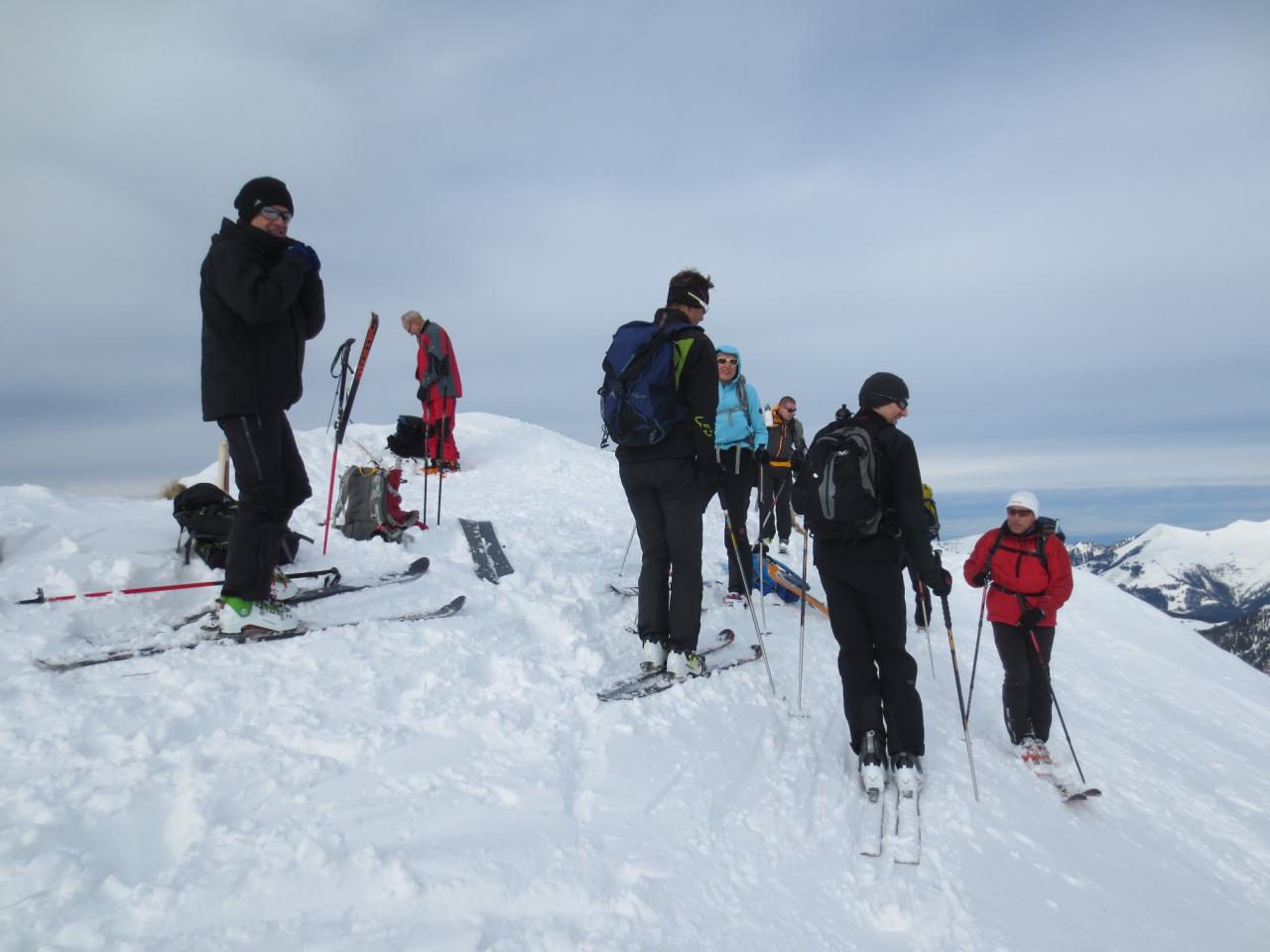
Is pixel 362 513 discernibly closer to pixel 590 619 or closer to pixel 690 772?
pixel 590 619

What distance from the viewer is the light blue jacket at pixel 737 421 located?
7188mm

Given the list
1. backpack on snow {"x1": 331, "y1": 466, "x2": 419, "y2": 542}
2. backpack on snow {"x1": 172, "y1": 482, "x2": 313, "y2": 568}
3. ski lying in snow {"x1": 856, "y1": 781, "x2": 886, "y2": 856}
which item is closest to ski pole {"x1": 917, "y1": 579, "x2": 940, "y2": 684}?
ski lying in snow {"x1": 856, "y1": 781, "x2": 886, "y2": 856}

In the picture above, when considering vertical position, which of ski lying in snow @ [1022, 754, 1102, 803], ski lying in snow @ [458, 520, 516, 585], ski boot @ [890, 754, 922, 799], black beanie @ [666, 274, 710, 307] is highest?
black beanie @ [666, 274, 710, 307]

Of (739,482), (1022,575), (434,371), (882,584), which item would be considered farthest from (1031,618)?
(434,371)

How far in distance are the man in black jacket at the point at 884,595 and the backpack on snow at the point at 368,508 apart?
5237 mm

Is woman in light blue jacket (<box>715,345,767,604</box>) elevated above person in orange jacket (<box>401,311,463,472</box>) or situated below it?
below

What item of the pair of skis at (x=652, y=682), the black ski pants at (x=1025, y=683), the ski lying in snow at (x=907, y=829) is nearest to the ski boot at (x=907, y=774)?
the ski lying in snow at (x=907, y=829)

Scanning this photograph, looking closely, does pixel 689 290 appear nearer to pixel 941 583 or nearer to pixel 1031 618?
pixel 941 583

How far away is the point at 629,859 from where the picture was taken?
285 centimetres

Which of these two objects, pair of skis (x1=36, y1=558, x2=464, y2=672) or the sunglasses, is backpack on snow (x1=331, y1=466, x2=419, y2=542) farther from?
the sunglasses

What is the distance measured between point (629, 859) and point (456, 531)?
586 cm

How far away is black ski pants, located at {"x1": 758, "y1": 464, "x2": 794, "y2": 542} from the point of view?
890 cm

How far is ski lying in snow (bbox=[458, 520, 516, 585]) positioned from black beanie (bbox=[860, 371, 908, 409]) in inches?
149

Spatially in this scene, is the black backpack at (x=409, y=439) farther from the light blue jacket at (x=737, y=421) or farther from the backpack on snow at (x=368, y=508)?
the light blue jacket at (x=737, y=421)
